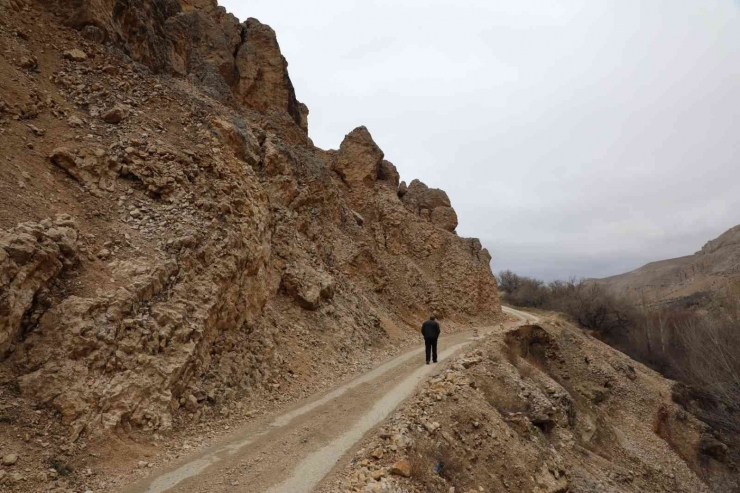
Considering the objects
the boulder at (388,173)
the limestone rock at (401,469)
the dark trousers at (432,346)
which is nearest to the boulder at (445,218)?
the boulder at (388,173)

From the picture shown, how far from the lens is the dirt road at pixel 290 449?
655cm

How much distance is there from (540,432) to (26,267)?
46.4 feet

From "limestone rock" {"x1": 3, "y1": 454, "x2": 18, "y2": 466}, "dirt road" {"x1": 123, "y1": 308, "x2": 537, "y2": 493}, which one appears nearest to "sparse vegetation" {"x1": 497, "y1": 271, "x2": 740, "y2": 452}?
"dirt road" {"x1": 123, "y1": 308, "x2": 537, "y2": 493}

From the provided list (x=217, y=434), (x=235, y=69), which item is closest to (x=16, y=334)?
(x=217, y=434)

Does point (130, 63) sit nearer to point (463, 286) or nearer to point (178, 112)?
point (178, 112)

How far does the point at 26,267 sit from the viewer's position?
743 cm

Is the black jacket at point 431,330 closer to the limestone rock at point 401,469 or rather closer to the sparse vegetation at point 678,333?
the limestone rock at point 401,469

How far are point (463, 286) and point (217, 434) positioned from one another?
24723 millimetres

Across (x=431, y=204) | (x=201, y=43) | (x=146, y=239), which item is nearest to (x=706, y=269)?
(x=431, y=204)

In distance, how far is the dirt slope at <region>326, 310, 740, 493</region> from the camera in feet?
27.1

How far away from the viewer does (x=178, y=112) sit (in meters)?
14.3

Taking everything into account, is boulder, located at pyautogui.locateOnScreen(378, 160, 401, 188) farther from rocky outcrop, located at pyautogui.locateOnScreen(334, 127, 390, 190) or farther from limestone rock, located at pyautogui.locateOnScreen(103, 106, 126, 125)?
limestone rock, located at pyautogui.locateOnScreen(103, 106, 126, 125)

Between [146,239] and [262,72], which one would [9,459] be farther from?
[262,72]

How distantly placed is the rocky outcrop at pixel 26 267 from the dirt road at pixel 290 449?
3.54 m
